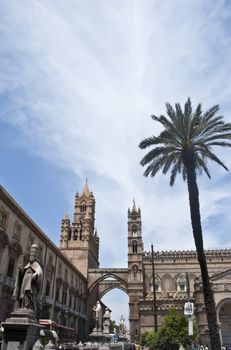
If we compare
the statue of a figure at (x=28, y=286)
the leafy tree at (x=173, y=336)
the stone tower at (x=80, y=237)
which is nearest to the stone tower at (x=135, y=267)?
the stone tower at (x=80, y=237)

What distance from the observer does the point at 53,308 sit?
38.2 m

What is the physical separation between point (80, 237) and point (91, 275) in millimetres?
8105

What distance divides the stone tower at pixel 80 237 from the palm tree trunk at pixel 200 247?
4897 cm

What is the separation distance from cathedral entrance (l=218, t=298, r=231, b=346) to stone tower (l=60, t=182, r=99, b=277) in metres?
30.0

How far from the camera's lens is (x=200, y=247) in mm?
17297

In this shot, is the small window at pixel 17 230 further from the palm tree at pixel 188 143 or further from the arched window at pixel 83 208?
the arched window at pixel 83 208

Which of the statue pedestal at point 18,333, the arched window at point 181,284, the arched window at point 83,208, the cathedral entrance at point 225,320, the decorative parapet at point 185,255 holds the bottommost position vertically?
the statue pedestal at point 18,333

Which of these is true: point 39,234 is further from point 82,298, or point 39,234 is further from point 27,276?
point 82,298

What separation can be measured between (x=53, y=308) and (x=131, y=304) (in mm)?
24624

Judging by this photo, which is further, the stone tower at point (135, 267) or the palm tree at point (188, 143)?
the stone tower at point (135, 267)

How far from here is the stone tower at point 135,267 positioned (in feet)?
188

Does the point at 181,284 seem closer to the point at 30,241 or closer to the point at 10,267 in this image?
the point at 30,241

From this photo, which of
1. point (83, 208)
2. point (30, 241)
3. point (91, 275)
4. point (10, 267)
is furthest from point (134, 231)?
point (10, 267)

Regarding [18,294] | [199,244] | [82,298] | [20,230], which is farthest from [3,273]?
[82,298]
